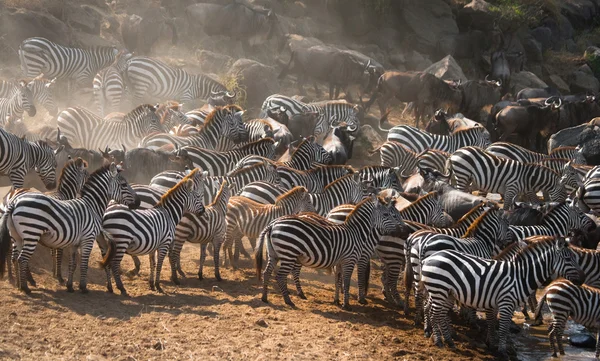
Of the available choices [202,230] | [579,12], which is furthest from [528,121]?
[579,12]

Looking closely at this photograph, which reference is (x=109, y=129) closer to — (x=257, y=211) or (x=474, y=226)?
(x=257, y=211)

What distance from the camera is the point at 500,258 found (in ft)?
33.9

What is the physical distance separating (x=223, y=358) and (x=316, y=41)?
21.5m

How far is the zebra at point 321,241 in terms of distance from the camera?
34.9 ft

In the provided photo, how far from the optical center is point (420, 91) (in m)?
24.9

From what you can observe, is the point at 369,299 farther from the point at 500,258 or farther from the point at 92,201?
the point at 92,201

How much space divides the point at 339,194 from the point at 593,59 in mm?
26257

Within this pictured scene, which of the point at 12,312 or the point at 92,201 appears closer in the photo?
the point at 12,312

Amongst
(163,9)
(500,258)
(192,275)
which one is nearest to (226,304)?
(192,275)

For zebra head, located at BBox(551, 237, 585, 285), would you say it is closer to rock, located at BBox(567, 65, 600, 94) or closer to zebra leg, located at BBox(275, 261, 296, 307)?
zebra leg, located at BBox(275, 261, 296, 307)

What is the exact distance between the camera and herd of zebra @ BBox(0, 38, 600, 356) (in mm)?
10102

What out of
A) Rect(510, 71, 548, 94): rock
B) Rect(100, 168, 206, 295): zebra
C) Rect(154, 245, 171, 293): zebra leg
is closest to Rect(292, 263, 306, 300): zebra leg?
Rect(100, 168, 206, 295): zebra

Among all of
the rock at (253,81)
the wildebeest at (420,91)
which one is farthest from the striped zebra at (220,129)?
the wildebeest at (420,91)

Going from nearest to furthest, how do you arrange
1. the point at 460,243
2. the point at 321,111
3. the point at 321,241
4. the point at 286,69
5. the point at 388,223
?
1. the point at 460,243
2. the point at 321,241
3. the point at 388,223
4. the point at 321,111
5. the point at 286,69
